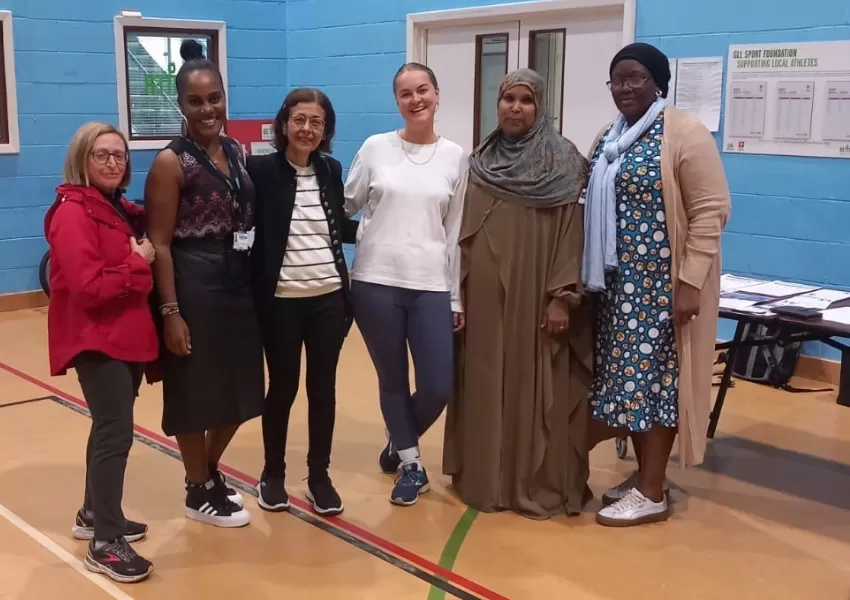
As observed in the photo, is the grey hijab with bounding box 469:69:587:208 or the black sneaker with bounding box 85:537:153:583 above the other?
the grey hijab with bounding box 469:69:587:208

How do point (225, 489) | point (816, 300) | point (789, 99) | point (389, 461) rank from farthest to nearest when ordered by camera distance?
point (789, 99) < point (389, 461) < point (816, 300) < point (225, 489)

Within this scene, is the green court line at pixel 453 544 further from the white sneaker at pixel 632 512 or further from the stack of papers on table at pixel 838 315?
the stack of papers on table at pixel 838 315

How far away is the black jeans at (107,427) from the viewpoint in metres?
2.52

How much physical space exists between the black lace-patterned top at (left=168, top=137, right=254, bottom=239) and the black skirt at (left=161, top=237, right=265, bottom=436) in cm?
4

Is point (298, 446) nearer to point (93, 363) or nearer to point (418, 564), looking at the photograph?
point (418, 564)

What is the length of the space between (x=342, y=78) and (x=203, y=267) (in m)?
4.42

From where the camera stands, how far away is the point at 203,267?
2.69 metres

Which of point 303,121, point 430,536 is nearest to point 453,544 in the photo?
point 430,536

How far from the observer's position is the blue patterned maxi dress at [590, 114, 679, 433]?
9.29ft

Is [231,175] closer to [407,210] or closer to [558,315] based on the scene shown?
[407,210]

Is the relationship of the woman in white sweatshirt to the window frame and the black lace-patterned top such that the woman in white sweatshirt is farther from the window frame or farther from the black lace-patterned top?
the window frame

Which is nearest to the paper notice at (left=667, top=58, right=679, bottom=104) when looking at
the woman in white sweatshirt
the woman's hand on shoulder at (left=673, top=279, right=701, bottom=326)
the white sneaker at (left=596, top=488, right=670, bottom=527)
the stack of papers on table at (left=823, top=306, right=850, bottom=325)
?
the stack of papers on table at (left=823, top=306, right=850, bottom=325)

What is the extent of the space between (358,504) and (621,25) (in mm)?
3289

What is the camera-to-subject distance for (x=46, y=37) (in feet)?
19.9
